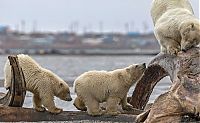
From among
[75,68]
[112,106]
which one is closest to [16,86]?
[112,106]

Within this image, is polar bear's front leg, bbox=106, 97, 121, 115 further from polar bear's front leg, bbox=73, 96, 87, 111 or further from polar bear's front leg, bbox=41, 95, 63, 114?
polar bear's front leg, bbox=41, 95, 63, 114

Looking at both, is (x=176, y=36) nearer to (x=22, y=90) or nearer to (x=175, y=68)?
(x=175, y=68)

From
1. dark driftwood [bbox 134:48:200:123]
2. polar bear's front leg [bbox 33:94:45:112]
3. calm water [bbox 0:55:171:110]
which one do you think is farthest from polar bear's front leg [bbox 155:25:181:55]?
calm water [bbox 0:55:171:110]

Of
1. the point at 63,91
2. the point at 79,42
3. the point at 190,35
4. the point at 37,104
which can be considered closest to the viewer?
the point at 190,35

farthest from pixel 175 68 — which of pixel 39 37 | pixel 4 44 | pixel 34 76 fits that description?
pixel 39 37

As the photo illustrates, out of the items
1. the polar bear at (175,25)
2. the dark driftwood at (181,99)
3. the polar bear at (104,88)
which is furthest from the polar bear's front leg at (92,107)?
the polar bear at (175,25)

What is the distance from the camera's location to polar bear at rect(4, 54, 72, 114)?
30.0 feet

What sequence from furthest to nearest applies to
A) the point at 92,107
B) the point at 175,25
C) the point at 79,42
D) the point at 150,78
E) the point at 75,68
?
the point at 79,42 < the point at 75,68 < the point at 150,78 < the point at 92,107 < the point at 175,25

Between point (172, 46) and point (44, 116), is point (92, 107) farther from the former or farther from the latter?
point (172, 46)

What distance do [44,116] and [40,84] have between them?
524 millimetres

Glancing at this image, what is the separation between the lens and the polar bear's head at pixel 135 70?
9398mm

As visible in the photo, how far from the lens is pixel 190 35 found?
8445mm

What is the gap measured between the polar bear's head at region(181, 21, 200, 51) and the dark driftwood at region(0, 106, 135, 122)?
145cm

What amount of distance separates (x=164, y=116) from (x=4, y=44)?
406 ft
